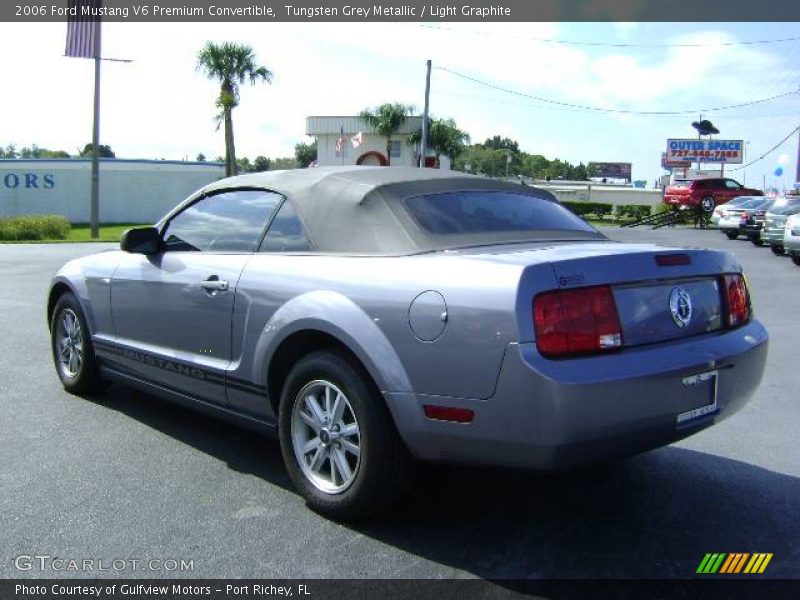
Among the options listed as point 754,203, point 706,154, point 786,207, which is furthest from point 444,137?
point 786,207

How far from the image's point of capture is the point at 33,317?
9.37 m

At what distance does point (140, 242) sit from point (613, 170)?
147 metres

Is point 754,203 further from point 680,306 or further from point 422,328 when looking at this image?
point 422,328

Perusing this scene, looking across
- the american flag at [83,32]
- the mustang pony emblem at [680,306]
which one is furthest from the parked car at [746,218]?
the mustang pony emblem at [680,306]

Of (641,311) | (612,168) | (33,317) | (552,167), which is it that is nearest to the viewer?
(641,311)

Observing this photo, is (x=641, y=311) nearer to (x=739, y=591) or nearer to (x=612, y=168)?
(x=739, y=591)

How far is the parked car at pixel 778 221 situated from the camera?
65.5 ft

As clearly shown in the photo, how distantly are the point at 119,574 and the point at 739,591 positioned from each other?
7.79 ft

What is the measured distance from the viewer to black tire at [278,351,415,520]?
11.1ft

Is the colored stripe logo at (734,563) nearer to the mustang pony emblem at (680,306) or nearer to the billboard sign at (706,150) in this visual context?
the mustang pony emblem at (680,306)

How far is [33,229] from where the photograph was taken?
98.7ft

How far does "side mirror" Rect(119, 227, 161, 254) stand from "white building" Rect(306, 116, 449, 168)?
48.5m

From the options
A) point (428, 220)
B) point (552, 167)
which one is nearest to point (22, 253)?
point (428, 220)

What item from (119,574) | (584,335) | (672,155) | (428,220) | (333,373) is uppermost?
(672,155)
